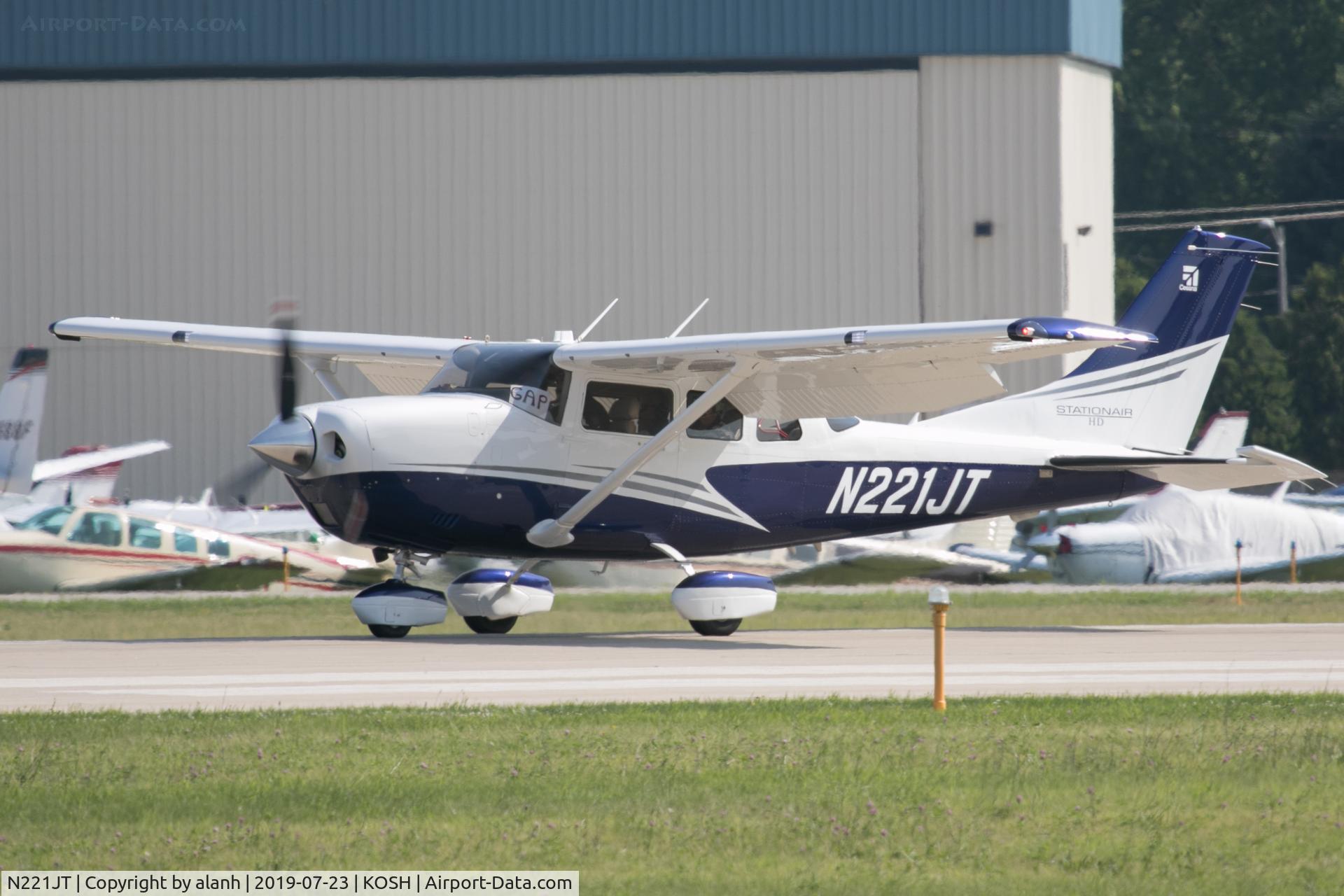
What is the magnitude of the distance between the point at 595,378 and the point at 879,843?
949 centimetres

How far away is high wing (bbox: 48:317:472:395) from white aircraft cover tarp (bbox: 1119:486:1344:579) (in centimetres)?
1181

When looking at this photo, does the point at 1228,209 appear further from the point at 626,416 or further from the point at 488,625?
the point at 488,625

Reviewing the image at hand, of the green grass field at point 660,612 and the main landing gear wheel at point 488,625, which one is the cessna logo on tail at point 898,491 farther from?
the main landing gear wheel at point 488,625

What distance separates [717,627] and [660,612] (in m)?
4.67

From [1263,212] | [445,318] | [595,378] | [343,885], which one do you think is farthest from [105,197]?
[1263,212]

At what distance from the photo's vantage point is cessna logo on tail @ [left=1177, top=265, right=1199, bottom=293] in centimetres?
1847

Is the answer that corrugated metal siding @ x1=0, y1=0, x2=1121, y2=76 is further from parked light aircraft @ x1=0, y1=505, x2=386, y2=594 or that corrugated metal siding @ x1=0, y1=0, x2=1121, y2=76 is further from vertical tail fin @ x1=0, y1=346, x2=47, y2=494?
parked light aircraft @ x1=0, y1=505, x2=386, y2=594

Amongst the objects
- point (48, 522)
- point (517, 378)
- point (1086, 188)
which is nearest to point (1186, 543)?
point (517, 378)

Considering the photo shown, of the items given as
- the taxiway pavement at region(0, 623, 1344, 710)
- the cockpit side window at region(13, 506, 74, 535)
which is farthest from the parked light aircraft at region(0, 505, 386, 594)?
the taxiway pavement at region(0, 623, 1344, 710)

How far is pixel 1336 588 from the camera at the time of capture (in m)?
22.8

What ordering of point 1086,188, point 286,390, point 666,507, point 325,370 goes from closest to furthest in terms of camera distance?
point 286,390 → point 666,507 → point 325,370 → point 1086,188

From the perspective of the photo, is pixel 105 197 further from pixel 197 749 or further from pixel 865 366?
pixel 197 749

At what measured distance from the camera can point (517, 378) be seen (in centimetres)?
1576
